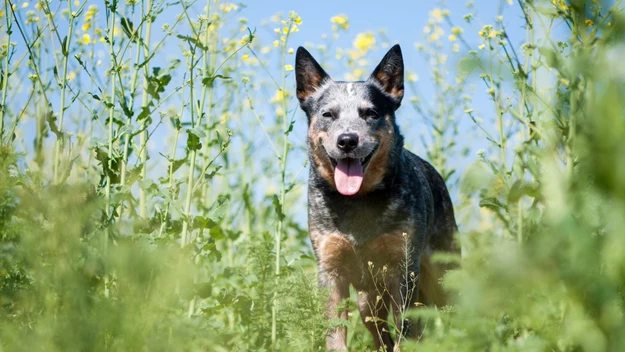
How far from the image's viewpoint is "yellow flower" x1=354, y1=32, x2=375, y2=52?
7289 mm

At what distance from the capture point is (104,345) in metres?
1.94

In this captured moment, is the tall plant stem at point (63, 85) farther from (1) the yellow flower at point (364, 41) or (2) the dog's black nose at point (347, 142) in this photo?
(1) the yellow flower at point (364, 41)

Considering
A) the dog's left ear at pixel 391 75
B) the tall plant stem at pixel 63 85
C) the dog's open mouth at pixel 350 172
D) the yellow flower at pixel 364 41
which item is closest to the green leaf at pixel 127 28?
the tall plant stem at pixel 63 85

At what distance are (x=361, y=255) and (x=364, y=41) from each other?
3334 mm

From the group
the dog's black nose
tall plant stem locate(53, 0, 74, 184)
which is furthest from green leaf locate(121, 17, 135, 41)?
the dog's black nose

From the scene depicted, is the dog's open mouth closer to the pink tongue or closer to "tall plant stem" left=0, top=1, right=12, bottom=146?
the pink tongue

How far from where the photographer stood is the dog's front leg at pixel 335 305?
4379 millimetres

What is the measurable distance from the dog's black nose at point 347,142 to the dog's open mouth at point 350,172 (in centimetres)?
19

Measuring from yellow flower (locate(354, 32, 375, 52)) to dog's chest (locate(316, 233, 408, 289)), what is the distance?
10.4ft

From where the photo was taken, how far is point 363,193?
4773 mm

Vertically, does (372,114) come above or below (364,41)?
below

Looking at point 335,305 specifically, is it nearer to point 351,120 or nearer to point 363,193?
point 363,193

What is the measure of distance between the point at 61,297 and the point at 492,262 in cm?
142

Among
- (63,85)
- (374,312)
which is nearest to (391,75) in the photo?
(374,312)
